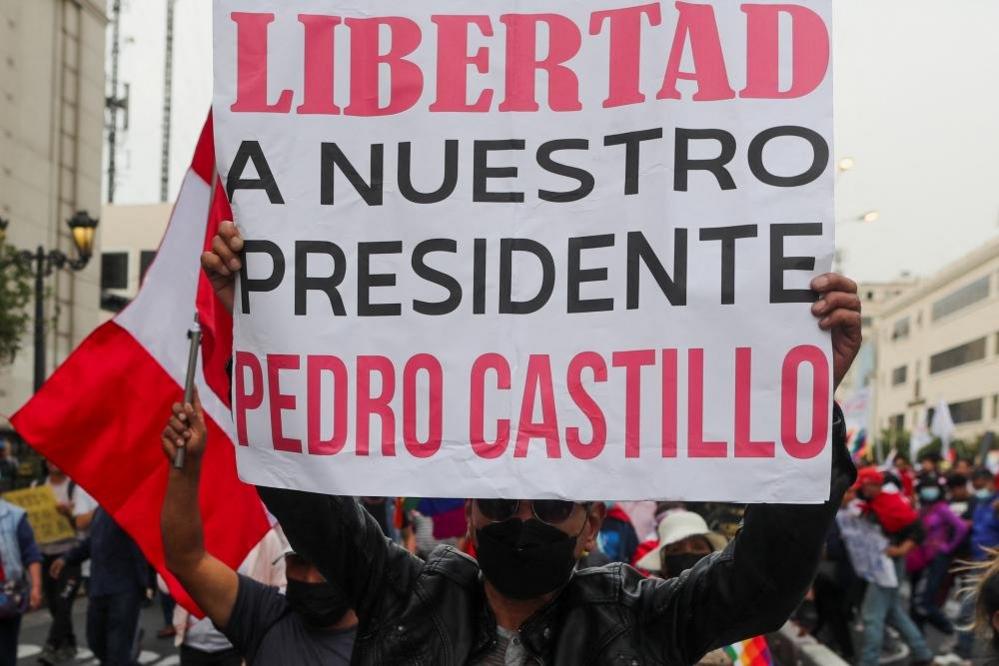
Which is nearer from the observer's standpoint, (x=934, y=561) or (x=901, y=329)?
(x=934, y=561)

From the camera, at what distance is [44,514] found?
12.6 meters

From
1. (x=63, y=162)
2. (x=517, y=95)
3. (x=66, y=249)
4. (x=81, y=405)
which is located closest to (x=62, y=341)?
(x=66, y=249)

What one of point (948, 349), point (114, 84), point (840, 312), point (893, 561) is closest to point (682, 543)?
point (840, 312)

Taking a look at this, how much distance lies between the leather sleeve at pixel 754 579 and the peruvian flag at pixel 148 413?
7.82 ft

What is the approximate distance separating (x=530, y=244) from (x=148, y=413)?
265cm

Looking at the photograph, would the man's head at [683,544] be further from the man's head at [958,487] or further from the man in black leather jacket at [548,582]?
the man's head at [958,487]

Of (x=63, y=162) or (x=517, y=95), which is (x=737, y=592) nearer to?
(x=517, y=95)

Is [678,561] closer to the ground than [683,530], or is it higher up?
closer to the ground

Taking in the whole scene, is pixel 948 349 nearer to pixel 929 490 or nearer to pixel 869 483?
pixel 929 490

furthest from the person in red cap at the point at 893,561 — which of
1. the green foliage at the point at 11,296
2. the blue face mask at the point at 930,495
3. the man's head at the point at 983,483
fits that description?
the green foliage at the point at 11,296

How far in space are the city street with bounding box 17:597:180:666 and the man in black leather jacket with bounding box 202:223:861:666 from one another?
8.65 metres

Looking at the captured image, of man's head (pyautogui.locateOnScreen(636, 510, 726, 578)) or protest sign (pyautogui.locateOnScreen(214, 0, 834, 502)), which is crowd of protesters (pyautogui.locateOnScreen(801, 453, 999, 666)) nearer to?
man's head (pyautogui.locateOnScreen(636, 510, 726, 578))

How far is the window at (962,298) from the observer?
86.6 metres

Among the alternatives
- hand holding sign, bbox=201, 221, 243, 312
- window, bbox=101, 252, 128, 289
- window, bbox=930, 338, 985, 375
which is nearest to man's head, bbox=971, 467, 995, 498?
hand holding sign, bbox=201, 221, 243, 312
